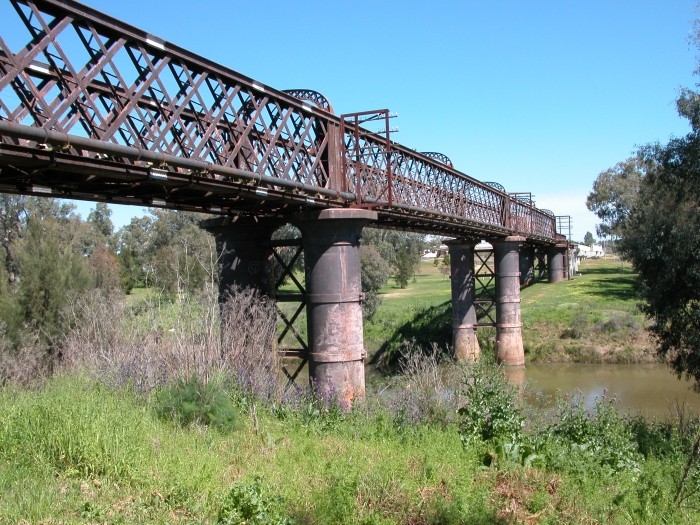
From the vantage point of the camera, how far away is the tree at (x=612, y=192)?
6412cm

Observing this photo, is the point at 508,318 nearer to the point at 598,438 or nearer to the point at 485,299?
the point at 485,299

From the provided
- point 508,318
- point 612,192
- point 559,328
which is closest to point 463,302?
point 508,318

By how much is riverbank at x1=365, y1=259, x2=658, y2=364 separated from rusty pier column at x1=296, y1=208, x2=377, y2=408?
18.0m

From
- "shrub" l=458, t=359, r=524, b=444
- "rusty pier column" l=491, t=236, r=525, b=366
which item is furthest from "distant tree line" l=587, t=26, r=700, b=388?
"rusty pier column" l=491, t=236, r=525, b=366

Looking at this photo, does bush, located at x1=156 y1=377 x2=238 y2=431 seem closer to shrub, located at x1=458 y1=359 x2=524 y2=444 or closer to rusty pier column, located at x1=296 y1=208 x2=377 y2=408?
shrub, located at x1=458 y1=359 x2=524 y2=444

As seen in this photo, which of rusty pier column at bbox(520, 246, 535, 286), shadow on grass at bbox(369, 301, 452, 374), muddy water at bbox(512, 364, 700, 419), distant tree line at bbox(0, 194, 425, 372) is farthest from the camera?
rusty pier column at bbox(520, 246, 535, 286)

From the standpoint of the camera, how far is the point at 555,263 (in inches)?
2298

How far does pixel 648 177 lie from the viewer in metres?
18.3

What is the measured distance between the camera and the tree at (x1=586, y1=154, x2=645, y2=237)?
64125 millimetres

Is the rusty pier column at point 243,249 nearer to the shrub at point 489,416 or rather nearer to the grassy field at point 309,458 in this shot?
the grassy field at point 309,458

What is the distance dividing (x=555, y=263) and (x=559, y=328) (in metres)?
22.7

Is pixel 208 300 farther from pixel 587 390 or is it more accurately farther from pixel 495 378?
pixel 587 390

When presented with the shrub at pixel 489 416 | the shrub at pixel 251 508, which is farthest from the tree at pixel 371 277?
the shrub at pixel 251 508

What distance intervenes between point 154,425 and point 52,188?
379cm
